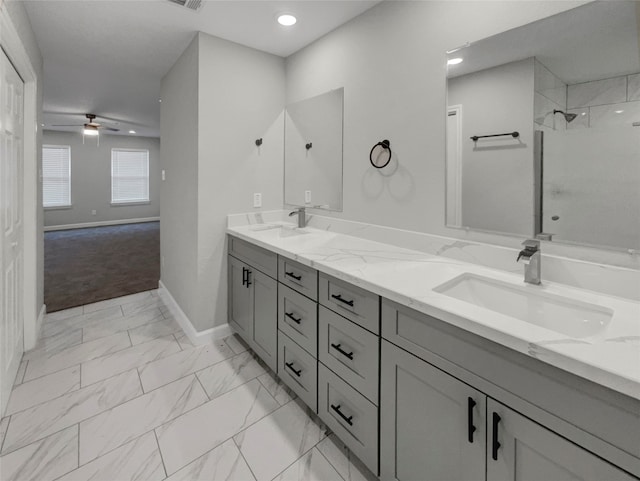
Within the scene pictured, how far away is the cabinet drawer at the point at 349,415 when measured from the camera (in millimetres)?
1321

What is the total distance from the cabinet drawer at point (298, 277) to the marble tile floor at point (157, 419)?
70cm

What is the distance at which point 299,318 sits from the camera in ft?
5.75

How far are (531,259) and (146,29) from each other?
2831mm

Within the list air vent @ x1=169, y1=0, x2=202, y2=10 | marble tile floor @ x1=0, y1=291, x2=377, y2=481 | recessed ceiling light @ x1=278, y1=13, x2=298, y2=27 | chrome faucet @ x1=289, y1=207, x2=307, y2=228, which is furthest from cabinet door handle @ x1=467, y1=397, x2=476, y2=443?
air vent @ x1=169, y1=0, x2=202, y2=10

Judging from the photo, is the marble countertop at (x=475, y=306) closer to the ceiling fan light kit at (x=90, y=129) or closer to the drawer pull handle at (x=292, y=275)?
the drawer pull handle at (x=292, y=275)

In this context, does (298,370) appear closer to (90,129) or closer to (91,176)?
(90,129)

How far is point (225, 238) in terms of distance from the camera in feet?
8.50

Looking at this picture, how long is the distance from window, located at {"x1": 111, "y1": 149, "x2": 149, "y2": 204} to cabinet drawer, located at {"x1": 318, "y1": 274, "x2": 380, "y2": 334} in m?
8.91

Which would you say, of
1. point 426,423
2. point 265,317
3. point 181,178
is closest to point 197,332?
point 265,317

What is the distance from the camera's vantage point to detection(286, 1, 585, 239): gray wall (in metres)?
1.56

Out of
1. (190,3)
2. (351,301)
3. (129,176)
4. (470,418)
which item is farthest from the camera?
(129,176)

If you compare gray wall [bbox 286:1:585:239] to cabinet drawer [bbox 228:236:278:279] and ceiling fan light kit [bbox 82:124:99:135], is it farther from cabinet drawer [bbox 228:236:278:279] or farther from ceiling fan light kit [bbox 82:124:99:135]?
ceiling fan light kit [bbox 82:124:99:135]

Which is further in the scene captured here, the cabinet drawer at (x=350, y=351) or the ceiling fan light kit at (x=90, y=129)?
the ceiling fan light kit at (x=90, y=129)

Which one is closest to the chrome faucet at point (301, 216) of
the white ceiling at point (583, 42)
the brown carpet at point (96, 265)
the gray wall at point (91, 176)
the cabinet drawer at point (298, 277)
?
the cabinet drawer at point (298, 277)
